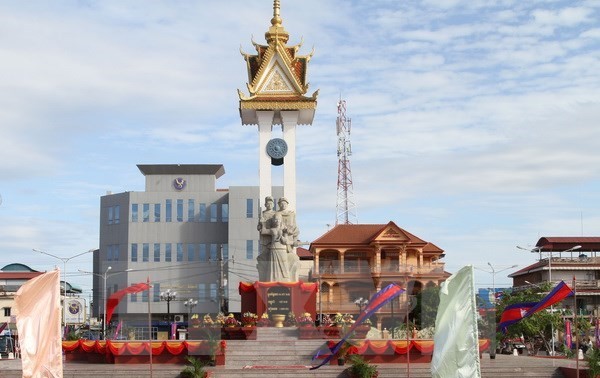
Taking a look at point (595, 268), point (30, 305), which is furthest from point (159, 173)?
point (30, 305)

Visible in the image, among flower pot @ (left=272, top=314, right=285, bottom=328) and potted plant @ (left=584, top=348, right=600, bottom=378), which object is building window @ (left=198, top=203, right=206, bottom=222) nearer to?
flower pot @ (left=272, top=314, right=285, bottom=328)

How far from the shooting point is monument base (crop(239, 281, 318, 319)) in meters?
40.6

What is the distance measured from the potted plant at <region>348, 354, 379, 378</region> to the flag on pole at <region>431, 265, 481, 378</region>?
49.0ft

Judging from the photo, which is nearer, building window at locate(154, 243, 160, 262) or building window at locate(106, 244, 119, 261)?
building window at locate(154, 243, 160, 262)

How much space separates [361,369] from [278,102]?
18929mm

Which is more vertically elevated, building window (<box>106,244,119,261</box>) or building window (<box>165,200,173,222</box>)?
building window (<box>165,200,173,222</box>)

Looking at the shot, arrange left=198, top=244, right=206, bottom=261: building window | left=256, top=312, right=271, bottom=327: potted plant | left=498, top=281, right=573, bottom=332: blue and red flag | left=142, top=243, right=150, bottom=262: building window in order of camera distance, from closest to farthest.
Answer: left=498, top=281, right=573, bottom=332: blue and red flag < left=256, top=312, right=271, bottom=327: potted plant < left=142, top=243, right=150, bottom=262: building window < left=198, top=244, right=206, bottom=261: building window

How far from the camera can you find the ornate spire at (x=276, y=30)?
47.7 metres

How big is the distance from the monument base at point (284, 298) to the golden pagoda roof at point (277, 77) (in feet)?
33.0

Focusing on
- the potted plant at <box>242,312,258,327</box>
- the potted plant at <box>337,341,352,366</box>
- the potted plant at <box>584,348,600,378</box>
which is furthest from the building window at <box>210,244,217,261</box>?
the potted plant at <box>584,348,600,378</box>

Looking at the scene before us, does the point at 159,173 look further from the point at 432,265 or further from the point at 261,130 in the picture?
the point at 261,130

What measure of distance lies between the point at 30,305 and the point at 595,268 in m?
76.5

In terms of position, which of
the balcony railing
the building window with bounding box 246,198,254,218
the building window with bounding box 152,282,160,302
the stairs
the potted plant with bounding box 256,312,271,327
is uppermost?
the building window with bounding box 246,198,254,218

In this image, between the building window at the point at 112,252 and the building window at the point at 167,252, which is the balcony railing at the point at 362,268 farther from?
the building window at the point at 112,252
